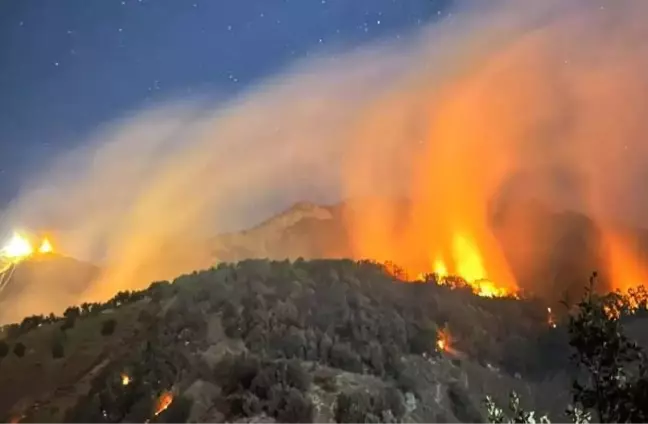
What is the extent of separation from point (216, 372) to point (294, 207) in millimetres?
100275

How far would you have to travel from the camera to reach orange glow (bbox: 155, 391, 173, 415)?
1681 inches

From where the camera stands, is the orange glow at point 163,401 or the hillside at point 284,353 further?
the orange glow at point 163,401

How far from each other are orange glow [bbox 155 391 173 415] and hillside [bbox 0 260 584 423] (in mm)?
612

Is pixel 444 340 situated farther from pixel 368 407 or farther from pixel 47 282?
pixel 47 282

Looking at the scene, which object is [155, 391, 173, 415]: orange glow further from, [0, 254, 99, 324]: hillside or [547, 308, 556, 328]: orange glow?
[0, 254, 99, 324]: hillside

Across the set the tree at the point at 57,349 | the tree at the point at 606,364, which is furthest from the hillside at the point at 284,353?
the tree at the point at 606,364

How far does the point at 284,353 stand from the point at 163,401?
10.8m

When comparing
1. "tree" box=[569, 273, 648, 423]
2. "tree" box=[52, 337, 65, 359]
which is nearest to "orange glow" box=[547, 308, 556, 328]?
"tree" box=[52, 337, 65, 359]

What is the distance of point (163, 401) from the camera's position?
144ft

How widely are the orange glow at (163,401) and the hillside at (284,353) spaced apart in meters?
0.61

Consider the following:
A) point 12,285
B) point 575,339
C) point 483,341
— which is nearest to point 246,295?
point 483,341

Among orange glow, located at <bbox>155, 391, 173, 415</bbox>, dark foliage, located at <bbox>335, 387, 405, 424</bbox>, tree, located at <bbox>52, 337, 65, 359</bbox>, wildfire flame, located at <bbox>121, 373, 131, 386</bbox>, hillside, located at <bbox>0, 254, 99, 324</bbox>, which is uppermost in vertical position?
hillside, located at <bbox>0, 254, 99, 324</bbox>

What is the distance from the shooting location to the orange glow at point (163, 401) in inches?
1681

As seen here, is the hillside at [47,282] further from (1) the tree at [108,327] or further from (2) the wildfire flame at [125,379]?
(2) the wildfire flame at [125,379]
